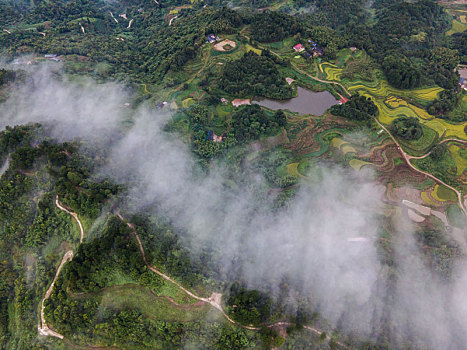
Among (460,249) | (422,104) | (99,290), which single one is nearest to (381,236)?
(460,249)

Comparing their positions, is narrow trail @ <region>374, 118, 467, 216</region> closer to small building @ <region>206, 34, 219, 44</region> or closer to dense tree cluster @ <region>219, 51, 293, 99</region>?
dense tree cluster @ <region>219, 51, 293, 99</region>

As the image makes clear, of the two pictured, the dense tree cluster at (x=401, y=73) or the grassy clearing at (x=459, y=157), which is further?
the dense tree cluster at (x=401, y=73)

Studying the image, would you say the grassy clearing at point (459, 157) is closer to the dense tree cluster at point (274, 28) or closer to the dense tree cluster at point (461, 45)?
the dense tree cluster at point (461, 45)

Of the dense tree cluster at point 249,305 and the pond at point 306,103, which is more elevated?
the pond at point 306,103

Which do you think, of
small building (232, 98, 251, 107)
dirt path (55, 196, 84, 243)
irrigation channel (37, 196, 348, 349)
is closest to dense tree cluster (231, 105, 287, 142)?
small building (232, 98, 251, 107)

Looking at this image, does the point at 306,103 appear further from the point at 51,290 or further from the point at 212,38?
the point at 51,290

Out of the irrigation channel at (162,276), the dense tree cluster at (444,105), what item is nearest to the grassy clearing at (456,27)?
the dense tree cluster at (444,105)
